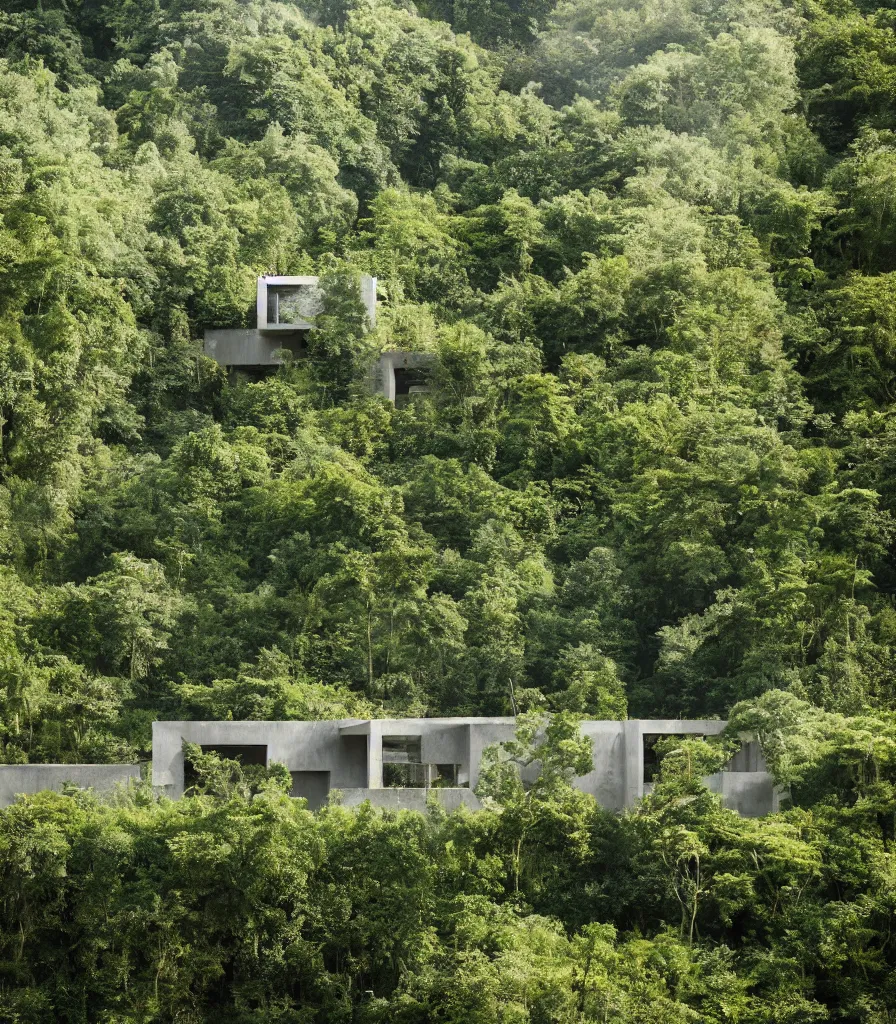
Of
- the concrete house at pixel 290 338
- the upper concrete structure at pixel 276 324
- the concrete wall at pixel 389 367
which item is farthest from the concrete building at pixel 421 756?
the upper concrete structure at pixel 276 324

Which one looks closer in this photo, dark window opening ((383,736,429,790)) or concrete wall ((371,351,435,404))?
dark window opening ((383,736,429,790))

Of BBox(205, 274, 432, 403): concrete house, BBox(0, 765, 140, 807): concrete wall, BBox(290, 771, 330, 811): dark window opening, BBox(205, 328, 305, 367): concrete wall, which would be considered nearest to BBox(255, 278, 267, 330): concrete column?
BBox(205, 274, 432, 403): concrete house

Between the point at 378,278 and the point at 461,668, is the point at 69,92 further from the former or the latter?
the point at 461,668

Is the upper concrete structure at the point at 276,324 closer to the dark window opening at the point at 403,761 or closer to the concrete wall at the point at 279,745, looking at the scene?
the dark window opening at the point at 403,761

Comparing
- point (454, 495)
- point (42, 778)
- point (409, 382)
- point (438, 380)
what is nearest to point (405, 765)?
point (42, 778)

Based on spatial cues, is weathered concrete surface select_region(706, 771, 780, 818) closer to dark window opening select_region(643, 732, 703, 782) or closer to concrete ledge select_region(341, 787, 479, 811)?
dark window opening select_region(643, 732, 703, 782)

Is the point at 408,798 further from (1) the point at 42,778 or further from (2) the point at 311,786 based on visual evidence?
(1) the point at 42,778
